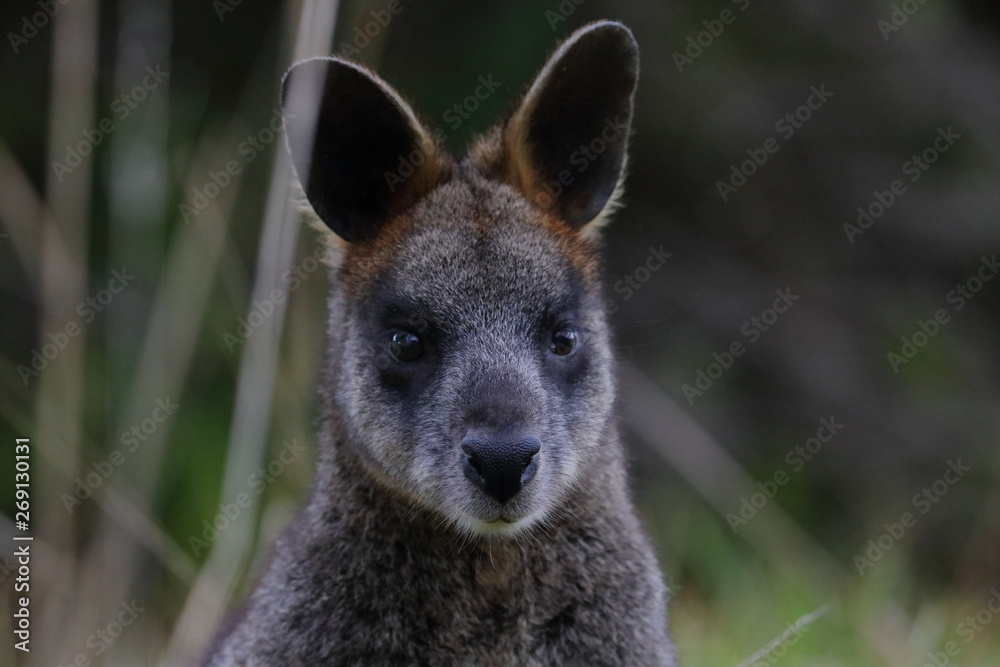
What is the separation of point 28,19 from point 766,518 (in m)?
5.18

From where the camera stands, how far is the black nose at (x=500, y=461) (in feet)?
10.7

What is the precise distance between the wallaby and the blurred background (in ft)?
3.40

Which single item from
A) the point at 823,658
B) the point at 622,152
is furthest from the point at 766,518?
the point at 622,152

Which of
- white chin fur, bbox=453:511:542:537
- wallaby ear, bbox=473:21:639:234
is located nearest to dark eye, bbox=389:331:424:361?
white chin fur, bbox=453:511:542:537

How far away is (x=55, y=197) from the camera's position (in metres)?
5.88

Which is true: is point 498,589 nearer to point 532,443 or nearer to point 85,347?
point 532,443

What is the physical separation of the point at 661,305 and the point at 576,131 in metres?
3.96

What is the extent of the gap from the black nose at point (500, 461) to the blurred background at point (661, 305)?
1.77m

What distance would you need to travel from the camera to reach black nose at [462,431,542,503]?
10.7 ft

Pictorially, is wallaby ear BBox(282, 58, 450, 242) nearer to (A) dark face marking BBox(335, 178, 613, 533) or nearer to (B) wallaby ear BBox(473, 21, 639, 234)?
(A) dark face marking BBox(335, 178, 613, 533)

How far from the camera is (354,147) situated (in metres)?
3.95

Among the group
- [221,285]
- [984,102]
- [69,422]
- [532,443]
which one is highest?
[532,443]

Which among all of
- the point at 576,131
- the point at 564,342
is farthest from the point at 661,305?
the point at 564,342

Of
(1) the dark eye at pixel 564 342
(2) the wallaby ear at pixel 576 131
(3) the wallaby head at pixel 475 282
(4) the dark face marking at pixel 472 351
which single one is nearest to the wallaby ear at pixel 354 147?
(3) the wallaby head at pixel 475 282
